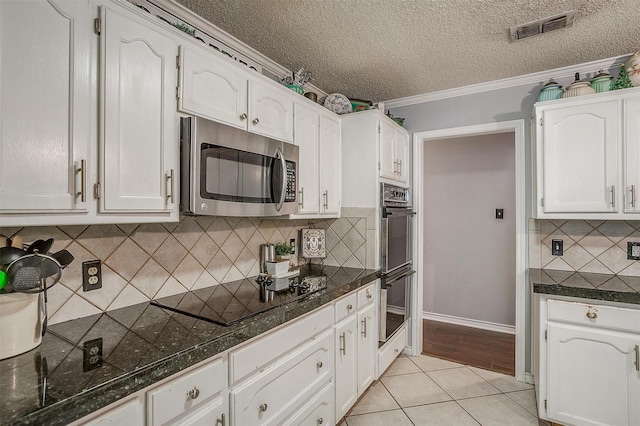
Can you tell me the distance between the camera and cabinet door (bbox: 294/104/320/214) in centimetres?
211

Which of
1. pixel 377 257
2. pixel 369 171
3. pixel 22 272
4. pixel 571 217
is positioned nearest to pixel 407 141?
pixel 369 171

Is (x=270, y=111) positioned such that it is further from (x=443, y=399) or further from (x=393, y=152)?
(x=443, y=399)

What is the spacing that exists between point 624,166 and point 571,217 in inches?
16.4

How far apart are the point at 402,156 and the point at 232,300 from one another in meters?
2.07

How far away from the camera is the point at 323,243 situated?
2.56 m

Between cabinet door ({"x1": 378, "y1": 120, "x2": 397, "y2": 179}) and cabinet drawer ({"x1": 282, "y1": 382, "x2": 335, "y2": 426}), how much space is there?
5.12ft

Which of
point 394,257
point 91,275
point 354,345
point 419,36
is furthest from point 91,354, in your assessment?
point 419,36

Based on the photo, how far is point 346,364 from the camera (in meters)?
2.05

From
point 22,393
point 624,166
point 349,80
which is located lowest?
point 22,393

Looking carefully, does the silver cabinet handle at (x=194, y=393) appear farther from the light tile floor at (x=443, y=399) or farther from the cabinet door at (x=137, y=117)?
the light tile floor at (x=443, y=399)

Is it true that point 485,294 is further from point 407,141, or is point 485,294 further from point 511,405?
point 407,141

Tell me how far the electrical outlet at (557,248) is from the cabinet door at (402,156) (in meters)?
A: 1.27

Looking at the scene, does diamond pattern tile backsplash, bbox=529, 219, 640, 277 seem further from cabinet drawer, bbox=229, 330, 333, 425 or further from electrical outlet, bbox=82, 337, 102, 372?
electrical outlet, bbox=82, 337, 102, 372

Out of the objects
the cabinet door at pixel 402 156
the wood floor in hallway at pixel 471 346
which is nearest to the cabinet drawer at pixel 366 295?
the cabinet door at pixel 402 156
